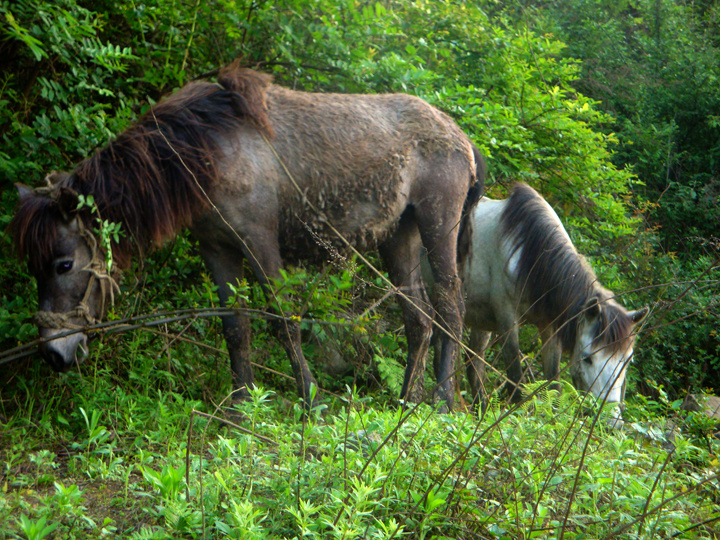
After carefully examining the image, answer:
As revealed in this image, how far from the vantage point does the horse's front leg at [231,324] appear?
151 inches

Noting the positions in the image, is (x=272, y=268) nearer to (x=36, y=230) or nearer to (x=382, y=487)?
(x=36, y=230)

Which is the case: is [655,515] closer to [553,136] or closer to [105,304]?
[105,304]

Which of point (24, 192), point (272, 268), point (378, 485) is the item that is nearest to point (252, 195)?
point (272, 268)

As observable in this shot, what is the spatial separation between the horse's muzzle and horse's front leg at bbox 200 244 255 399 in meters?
0.87

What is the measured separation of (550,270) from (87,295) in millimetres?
3327

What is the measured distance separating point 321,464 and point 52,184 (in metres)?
2.43

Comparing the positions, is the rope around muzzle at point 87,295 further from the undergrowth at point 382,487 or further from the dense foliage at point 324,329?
the undergrowth at point 382,487

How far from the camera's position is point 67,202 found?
331 centimetres

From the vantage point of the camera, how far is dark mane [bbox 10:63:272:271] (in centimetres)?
333

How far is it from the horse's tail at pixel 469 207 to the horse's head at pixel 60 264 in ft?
9.08

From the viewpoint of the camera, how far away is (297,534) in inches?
76.7

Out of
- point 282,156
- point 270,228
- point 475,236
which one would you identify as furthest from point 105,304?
point 475,236

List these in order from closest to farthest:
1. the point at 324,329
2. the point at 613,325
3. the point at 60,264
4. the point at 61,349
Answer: the point at 61,349 → the point at 60,264 → the point at 613,325 → the point at 324,329

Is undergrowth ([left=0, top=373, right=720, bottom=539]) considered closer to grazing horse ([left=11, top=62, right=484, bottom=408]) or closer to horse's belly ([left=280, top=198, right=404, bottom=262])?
grazing horse ([left=11, top=62, right=484, bottom=408])
